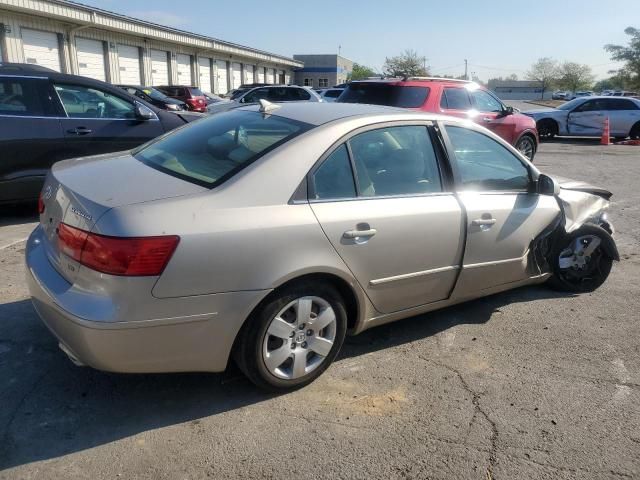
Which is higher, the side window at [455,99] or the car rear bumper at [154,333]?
the side window at [455,99]

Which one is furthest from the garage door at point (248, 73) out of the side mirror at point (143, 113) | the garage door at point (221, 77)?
the side mirror at point (143, 113)

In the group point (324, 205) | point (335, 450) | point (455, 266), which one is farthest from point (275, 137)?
point (335, 450)

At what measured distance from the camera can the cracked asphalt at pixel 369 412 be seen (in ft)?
8.51

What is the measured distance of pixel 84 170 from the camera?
327 centimetres

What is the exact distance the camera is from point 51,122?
6.12 metres

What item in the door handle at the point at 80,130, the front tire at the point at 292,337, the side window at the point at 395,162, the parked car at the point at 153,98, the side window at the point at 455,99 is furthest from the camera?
the parked car at the point at 153,98

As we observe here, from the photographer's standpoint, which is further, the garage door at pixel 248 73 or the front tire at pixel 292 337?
the garage door at pixel 248 73

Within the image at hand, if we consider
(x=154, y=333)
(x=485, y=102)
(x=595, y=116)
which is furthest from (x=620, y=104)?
(x=154, y=333)

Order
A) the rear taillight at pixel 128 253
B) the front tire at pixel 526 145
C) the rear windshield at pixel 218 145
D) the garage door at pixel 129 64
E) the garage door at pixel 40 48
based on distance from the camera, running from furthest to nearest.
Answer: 1. the garage door at pixel 129 64
2. the garage door at pixel 40 48
3. the front tire at pixel 526 145
4. the rear windshield at pixel 218 145
5. the rear taillight at pixel 128 253

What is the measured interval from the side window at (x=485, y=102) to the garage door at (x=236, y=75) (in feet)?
115

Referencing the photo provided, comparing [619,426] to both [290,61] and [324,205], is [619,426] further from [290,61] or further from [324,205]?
[290,61]

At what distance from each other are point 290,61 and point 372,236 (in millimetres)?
57416

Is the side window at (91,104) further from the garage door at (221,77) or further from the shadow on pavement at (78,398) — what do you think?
A: the garage door at (221,77)

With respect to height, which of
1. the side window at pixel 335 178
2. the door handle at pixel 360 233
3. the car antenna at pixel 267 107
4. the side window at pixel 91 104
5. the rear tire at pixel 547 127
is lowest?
the rear tire at pixel 547 127
